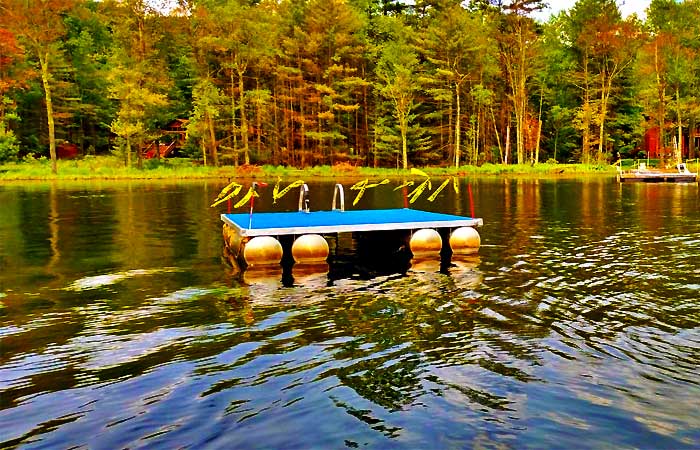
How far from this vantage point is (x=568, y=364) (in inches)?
306

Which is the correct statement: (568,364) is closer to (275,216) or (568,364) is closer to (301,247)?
(301,247)

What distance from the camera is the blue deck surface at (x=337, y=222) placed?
15.2 meters

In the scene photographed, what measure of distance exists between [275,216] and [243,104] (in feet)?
141

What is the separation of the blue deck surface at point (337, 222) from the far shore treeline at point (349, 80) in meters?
42.2

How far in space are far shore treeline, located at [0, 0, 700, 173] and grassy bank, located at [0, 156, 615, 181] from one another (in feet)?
5.87

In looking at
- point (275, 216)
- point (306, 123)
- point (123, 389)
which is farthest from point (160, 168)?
point (123, 389)

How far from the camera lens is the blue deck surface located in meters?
15.2

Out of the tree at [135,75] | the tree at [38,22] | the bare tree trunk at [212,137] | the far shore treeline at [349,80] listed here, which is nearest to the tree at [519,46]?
the far shore treeline at [349,80]

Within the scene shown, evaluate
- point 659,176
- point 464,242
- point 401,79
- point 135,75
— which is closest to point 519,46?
point 401,79

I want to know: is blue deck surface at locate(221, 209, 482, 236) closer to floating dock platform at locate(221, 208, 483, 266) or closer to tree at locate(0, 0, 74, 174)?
floating dock platform at locate(221, 208, 483, 266)

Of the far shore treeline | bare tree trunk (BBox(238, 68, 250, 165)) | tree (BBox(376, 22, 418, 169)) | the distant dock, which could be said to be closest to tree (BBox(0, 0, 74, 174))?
the far shore treeline

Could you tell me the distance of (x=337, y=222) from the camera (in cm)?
1602

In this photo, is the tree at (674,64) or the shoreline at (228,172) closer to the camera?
the shoreline at (228,172)

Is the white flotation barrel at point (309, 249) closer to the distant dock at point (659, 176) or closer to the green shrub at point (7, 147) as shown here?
the distant dock at point (659, 176)
